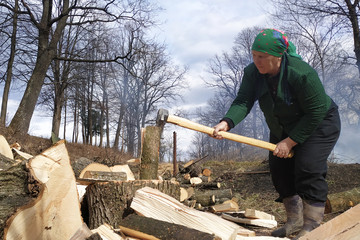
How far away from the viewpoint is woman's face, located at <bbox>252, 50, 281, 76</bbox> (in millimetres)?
2699

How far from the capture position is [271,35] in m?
2.68

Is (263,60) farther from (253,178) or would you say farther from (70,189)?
(253,178)

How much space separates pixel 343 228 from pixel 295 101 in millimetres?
1399

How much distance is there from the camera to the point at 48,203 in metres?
2.55

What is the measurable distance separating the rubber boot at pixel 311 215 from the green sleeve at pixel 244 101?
98 centimetres

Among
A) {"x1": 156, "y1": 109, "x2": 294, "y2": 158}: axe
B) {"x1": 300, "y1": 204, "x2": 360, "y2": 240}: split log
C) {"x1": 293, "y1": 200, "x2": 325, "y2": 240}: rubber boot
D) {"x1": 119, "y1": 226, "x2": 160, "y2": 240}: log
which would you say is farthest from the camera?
{"x1": 156, "y1": 109, "x2": 294, "y2": 158}: axe

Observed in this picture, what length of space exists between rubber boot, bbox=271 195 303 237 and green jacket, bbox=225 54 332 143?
67 cm

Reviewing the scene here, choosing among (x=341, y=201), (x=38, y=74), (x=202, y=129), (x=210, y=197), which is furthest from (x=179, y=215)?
(x=38, y=74)

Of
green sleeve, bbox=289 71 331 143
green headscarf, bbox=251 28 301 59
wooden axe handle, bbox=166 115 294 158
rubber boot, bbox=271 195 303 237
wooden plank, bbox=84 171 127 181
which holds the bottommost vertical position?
rubber boot, bbox=271 195 303 237

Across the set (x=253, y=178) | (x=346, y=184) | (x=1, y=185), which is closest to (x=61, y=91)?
(x=253, y=178)

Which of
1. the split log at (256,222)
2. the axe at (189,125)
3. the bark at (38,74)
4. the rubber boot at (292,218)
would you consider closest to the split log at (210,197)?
the split log at (256,222)

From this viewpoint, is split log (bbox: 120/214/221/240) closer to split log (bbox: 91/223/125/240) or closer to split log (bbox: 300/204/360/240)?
split log (bbox: 91/223/125/240)

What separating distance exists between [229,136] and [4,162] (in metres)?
2.74

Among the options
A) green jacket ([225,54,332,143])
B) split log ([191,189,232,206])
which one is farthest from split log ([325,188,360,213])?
green jacket ([225,54,332,143])
